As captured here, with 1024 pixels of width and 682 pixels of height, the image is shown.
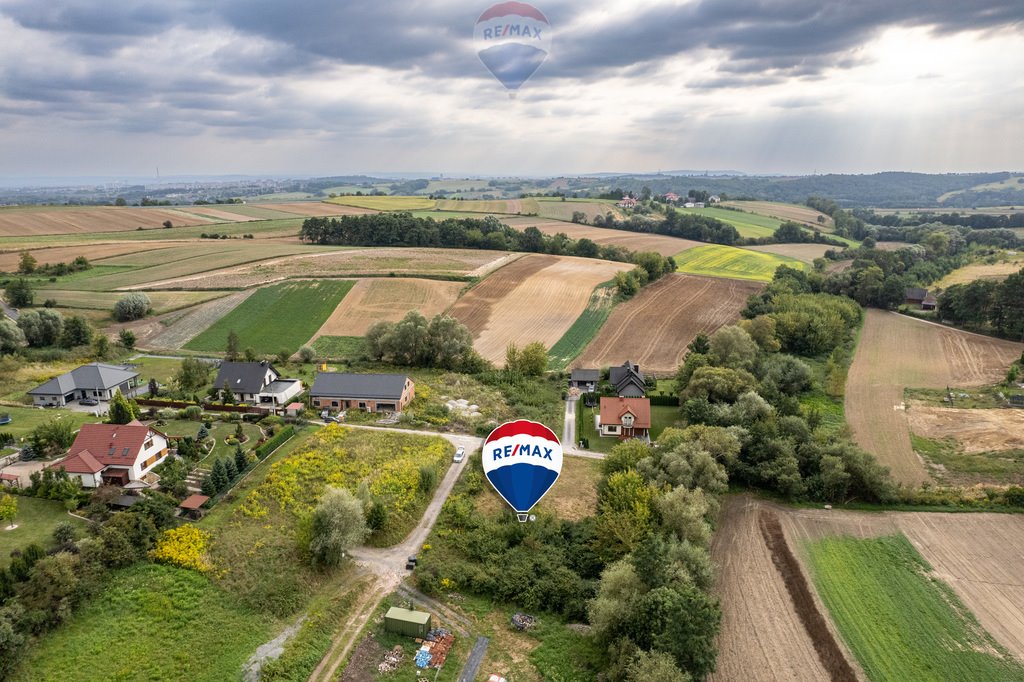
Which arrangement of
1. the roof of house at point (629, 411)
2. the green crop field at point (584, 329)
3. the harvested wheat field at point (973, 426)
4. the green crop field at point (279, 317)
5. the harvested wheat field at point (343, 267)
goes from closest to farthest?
1. the harvested wheat field at point (973, 426)
2. the roof of house at point (629, 411)
3. the green crop field at point (584, 329)
4. the green crop field at point (279, 317)
5. the harvested wheat field at point (343, 267)

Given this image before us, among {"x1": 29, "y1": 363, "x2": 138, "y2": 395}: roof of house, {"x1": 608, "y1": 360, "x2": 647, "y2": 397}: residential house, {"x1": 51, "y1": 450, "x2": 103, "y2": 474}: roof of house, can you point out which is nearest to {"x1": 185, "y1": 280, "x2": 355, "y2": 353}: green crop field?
{"x1": 29, "y1": 363, "x2": 138, "y2": 395}: roof of house

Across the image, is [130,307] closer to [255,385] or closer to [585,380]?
[255,385]

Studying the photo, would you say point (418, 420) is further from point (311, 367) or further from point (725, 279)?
point (725, 279)

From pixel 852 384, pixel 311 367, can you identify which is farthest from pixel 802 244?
pixel 311 367

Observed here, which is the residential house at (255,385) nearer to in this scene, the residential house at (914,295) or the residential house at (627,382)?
the residential house at (627,382)

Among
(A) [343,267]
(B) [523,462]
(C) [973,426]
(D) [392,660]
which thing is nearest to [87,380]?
(D) [392,660]

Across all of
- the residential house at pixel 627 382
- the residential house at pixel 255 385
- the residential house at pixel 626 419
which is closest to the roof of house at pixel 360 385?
the residential house at pixel 255 385
